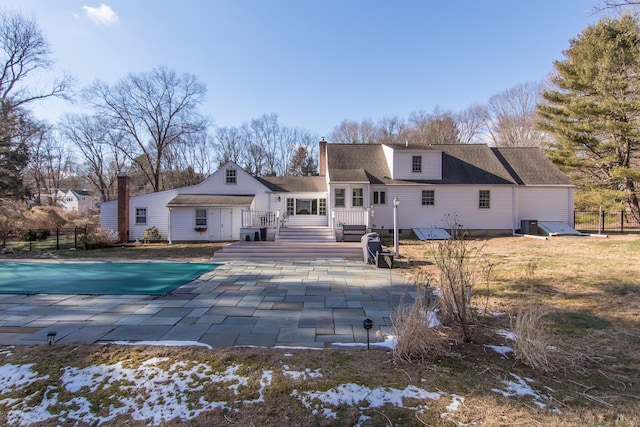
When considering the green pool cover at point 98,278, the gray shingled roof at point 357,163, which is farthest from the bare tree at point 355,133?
the green pool cover at point 98,278

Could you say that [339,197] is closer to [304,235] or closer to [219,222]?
[304,235]

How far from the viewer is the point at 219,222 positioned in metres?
18.4

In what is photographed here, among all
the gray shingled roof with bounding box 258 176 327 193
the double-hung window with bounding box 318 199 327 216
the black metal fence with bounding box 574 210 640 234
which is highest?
the gray shingled roof with bounding box 258 176 327 193

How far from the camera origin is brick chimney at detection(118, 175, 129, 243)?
60.2 feet

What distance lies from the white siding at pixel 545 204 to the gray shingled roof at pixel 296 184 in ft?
39.4

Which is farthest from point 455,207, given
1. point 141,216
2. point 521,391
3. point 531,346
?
point 141,216

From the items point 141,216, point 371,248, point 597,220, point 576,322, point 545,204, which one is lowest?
point 576,322

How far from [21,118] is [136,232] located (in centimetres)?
940

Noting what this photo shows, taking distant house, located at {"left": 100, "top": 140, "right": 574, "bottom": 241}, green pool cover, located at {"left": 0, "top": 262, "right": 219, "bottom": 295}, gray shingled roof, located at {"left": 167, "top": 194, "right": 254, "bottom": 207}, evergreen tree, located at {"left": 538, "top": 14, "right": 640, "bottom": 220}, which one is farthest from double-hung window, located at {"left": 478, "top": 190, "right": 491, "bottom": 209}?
green pool cover, located at {"left": 0, "top": 262, "right": 219, "bottom": 295}

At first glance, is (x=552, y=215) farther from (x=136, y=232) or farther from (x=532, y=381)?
(x=136, y=232)

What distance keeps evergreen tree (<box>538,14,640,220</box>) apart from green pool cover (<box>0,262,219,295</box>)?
75.3 ft

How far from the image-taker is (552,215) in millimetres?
18281

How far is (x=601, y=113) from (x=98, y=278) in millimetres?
25895

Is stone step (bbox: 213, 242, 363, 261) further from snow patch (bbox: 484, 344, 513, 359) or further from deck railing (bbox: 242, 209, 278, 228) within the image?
snow patch (bbox: 484, 344, 513, 359)
